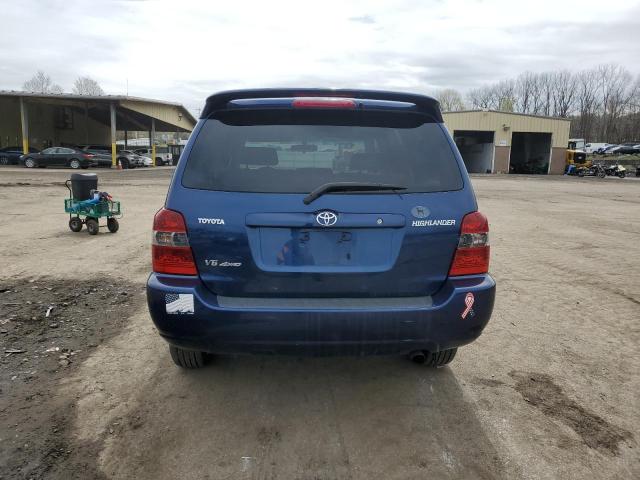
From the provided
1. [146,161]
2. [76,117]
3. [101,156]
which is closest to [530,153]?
[146,161]

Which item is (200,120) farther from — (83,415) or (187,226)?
(83,415)

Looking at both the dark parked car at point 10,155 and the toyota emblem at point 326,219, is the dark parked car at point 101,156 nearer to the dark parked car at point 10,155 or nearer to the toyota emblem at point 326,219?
the dark parked car at point 10,155

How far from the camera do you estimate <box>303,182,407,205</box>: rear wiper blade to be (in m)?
2.65

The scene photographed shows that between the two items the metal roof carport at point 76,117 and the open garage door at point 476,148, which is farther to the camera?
the open garage door at point 476,148

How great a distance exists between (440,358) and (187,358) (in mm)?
1874

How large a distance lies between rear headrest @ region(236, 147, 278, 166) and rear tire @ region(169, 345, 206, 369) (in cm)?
149

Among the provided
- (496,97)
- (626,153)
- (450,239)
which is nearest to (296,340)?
(450,239)

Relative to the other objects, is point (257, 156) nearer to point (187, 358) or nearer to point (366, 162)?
point (366, 162)

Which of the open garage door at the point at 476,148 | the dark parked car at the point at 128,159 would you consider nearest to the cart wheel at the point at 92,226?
the dark parked car at the point at 128,159

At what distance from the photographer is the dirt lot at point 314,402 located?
259 cm

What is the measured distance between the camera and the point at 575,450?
8.97 ft

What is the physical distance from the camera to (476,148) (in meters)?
51.7

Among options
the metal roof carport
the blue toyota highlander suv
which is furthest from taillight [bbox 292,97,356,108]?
the metal roof carport

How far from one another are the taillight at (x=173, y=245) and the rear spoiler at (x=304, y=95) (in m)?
0.68
